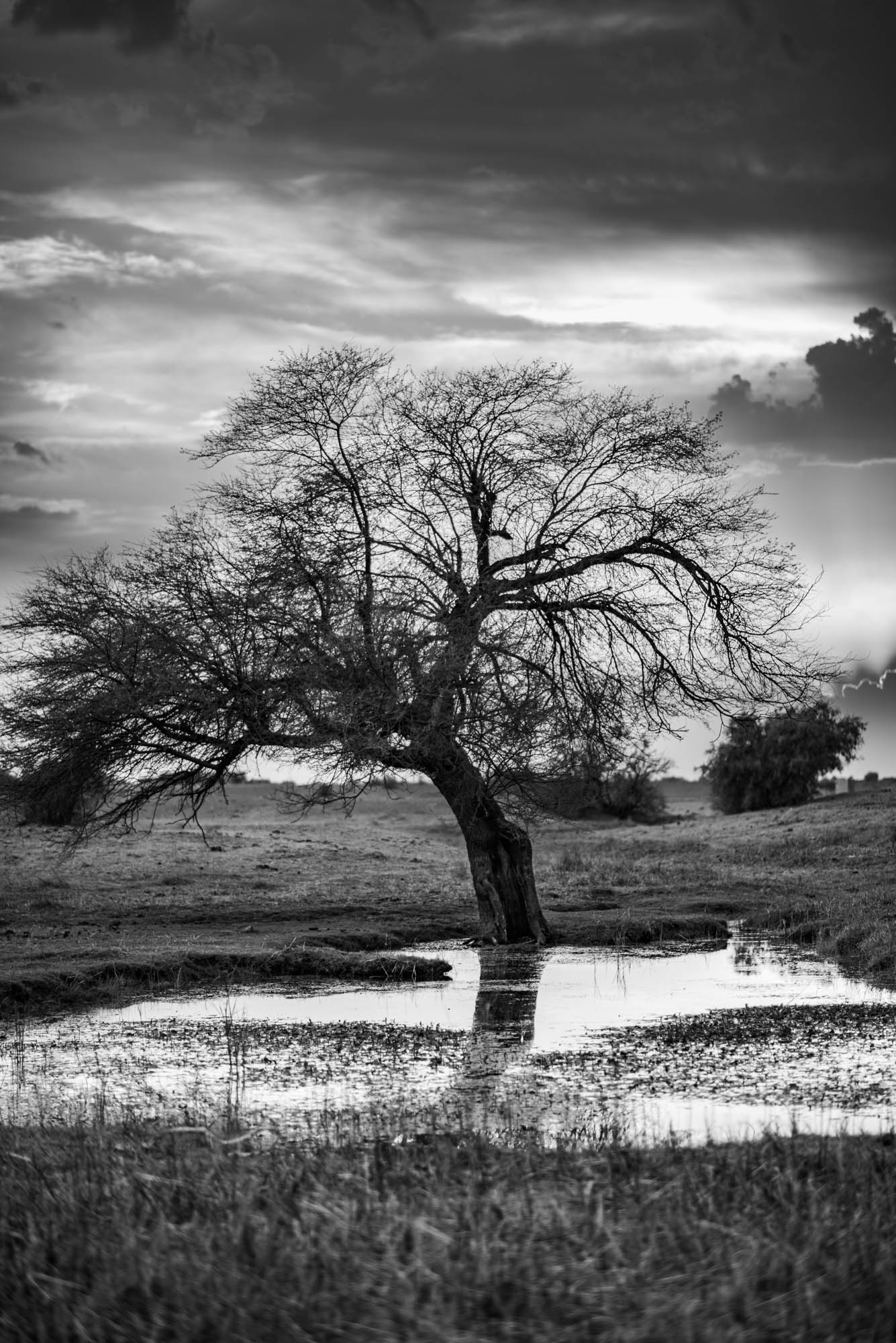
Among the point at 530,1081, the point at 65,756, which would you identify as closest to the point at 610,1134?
the point at 530,1081

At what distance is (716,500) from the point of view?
26.9m

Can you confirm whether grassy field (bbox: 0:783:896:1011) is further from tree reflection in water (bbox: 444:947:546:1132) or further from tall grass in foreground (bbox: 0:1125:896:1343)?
tall grass in foreground (bbox: 0:1125:896:1343)

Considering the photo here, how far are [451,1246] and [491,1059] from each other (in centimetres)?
815

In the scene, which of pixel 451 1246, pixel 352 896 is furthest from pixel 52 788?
pixel 451 1246

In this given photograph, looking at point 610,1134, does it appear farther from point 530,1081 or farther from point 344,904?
point 344,904

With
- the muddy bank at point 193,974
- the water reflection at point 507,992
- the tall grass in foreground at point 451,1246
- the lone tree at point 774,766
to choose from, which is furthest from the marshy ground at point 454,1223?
the lone tree at point 774,766

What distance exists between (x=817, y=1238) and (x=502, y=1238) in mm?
1546

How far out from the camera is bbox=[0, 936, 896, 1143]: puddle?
36.7ft

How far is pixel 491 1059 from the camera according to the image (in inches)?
577

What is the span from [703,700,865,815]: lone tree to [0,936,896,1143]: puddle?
63.4 meters

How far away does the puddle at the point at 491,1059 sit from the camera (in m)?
11.2

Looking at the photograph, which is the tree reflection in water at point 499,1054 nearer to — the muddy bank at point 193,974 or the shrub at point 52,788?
the muddy bank at point 193,974

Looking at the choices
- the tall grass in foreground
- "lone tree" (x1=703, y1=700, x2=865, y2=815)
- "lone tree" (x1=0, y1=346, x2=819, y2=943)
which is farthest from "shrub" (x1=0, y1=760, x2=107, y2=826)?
"lone tree" (x1=703, y1=700, x2=865, y2=815)

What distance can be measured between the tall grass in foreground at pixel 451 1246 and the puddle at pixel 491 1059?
1752mm
